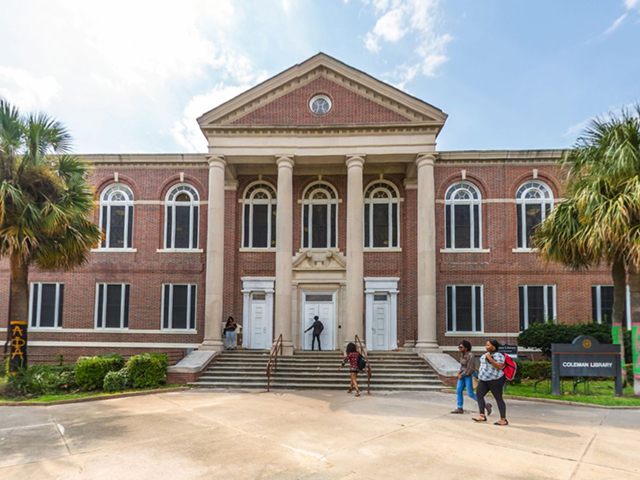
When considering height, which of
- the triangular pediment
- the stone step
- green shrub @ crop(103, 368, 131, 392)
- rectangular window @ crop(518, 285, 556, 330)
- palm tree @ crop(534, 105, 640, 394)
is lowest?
the stone step

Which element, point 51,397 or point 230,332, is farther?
point 230,332

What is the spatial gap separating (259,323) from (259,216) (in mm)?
4734

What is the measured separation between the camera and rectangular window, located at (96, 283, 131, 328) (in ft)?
70.3

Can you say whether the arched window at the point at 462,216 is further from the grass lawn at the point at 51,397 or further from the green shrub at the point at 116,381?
the grass lawn at the point at 51,397

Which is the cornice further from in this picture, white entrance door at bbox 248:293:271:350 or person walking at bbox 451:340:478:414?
person walking at bbox 451:340:478:414

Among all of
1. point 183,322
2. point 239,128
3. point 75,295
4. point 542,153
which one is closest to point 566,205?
point 542,153

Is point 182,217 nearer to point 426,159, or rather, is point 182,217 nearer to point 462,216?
point 426,159

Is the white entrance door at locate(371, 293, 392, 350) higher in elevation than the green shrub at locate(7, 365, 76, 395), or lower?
higher

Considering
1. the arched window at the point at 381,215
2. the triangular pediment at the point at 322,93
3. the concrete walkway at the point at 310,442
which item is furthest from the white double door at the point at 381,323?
the concrete walkway at the point at 310,442

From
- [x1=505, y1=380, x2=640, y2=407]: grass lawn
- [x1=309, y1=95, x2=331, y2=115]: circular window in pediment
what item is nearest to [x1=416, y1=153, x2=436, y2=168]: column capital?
[x1=309, y1=95, x2=331, y2=115]: circular window in pediment

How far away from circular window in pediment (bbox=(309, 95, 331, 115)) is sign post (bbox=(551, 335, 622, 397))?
12255 mm

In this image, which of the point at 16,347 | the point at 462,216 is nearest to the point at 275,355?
the point at 16,347

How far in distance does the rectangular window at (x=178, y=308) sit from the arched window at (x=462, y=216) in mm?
11331

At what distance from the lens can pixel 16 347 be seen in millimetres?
13555
